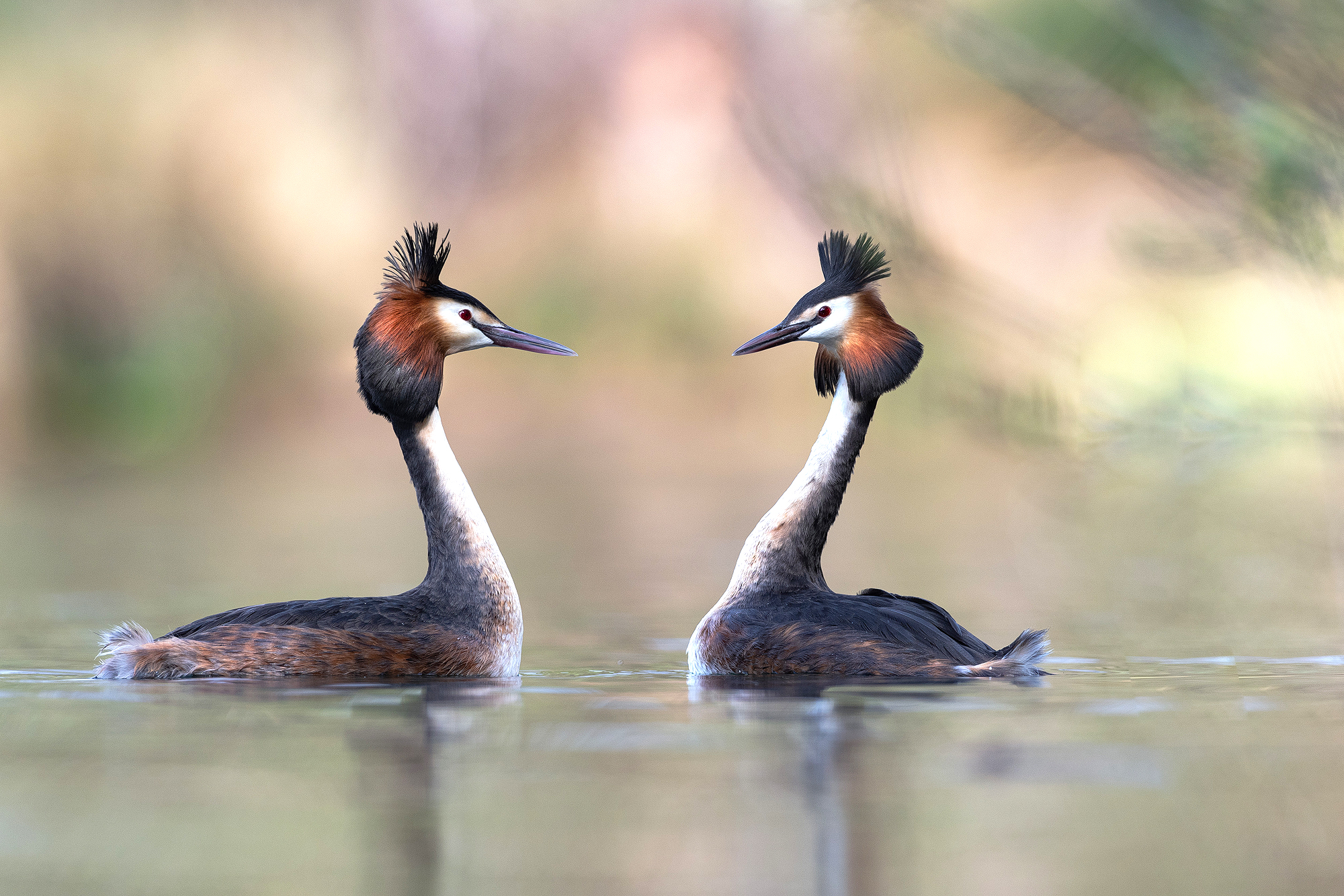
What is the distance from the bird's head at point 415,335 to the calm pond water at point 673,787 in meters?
1.37

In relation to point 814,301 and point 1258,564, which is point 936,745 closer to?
point 814,301

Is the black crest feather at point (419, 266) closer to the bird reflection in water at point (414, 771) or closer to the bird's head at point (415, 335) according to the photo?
the bird's head at point (415, 335)

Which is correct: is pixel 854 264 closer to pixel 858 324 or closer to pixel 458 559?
pixel 858 324

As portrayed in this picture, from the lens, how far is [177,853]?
494 cm

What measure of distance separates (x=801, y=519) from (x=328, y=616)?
2.16m

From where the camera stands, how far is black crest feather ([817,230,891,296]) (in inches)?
330

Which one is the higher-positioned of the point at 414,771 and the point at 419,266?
the point at 419,266

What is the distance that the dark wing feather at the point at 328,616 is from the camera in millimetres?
7695

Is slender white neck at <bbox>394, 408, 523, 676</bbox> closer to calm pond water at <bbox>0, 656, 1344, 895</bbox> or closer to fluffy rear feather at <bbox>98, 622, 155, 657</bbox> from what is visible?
calm pond water at <bbox>0, 656, 1344, 895</bbox>

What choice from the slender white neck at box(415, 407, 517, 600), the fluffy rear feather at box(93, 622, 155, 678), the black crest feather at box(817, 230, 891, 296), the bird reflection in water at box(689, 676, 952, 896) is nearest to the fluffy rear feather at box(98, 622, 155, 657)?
the fluffy rear feather at box(93, 622, 155, 678)

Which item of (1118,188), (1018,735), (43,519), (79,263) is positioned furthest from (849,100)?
(1018,735)

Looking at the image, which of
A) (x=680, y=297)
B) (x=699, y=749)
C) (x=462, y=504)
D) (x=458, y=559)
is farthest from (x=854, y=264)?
(x=680, y=297)

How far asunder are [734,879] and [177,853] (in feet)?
4.86

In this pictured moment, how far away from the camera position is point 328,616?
7.73 metres
